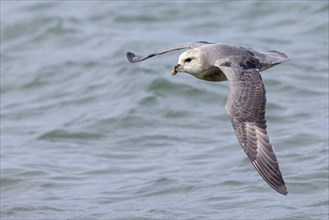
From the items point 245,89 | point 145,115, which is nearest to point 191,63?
Result: point 245,89

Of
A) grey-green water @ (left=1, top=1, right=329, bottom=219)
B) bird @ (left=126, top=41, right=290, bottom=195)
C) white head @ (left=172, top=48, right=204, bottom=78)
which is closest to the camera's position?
bird @ (left=126, top=41, right=290, bottom=195)

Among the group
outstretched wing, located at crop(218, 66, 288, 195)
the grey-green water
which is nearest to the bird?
outstretched wing, located at crop(218, 66, 288, 195)

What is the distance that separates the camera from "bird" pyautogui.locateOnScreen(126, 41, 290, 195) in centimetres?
727

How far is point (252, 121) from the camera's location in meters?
7.39

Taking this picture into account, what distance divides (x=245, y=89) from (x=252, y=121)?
0.84ft

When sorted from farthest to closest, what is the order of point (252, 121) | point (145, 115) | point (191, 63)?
point (145, 115) < point (191, 63) < point (252, 121)

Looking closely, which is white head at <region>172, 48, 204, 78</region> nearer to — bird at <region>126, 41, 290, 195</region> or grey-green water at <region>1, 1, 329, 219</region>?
→ bird at <region>126, 41, 290, 195</region>

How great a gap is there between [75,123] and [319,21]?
4.71m

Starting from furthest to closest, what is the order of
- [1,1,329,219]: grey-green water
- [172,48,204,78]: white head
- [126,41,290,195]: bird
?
[1,1,329,219]: grey-green water, [172,48,204,78]: white head, [126,41,290,195]: bird

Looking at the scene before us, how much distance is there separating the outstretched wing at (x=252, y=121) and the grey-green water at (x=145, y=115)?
7.08 feet

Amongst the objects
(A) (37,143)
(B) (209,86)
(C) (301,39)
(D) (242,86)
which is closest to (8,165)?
(A) (37,143)

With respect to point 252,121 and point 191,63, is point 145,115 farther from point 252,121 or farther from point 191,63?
point 252,121

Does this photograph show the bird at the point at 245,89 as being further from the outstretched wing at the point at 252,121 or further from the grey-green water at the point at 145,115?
the grey-green water at the point at 145,115

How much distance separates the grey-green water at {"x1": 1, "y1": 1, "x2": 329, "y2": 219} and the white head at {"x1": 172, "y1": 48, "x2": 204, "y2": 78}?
6.86 feet
